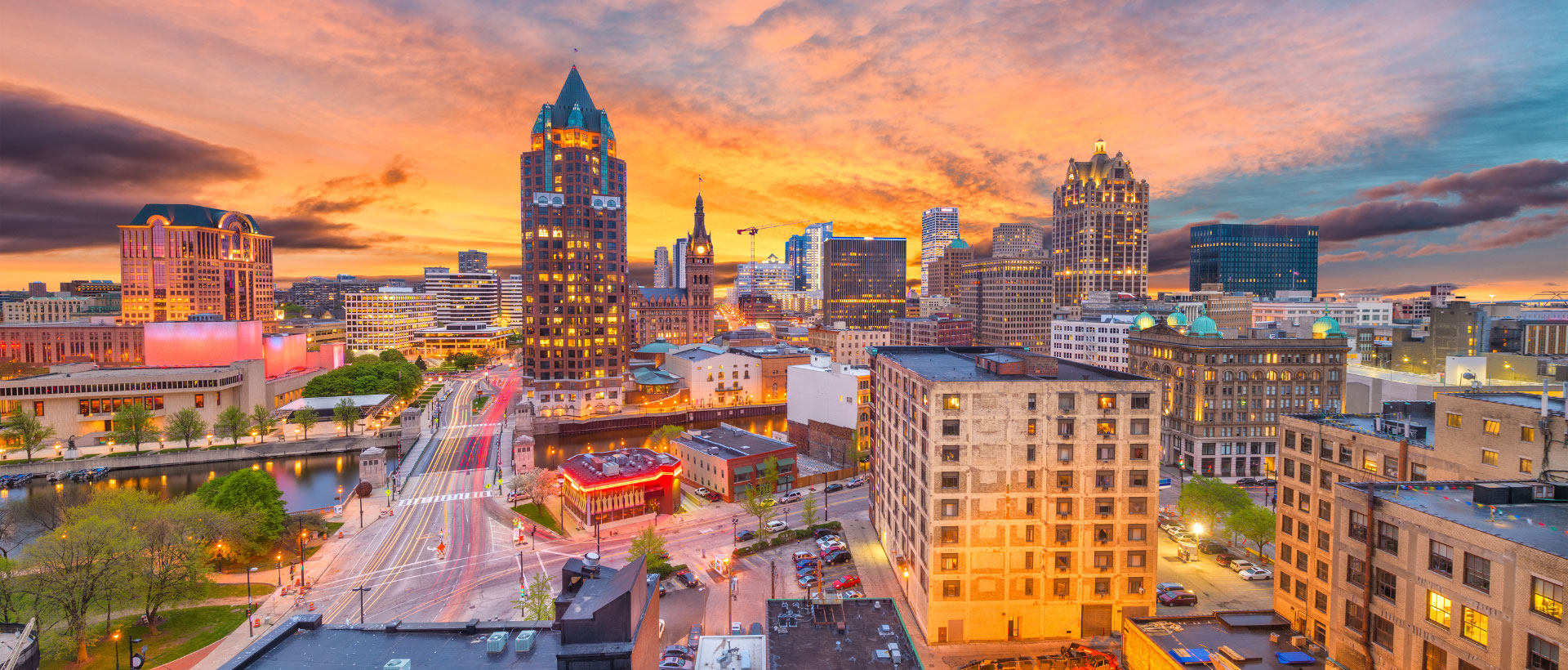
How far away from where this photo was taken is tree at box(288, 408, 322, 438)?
118m

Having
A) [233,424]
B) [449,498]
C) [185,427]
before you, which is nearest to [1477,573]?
[449,498]

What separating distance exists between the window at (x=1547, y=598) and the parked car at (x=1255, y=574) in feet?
128

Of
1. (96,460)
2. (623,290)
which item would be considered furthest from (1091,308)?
(96,460)

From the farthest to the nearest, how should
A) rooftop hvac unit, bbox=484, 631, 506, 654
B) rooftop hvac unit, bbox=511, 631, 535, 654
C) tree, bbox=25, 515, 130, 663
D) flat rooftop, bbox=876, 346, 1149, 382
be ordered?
1. flat rooftop, bbox=876, 346, 1149, 382
2. tree, bbox=25, 515, 130, 663
3. rooftop hvac unit, bbox=511, 631, 535, 654
4. rooftop hvac unit, bbox=484, 631, 506, 654

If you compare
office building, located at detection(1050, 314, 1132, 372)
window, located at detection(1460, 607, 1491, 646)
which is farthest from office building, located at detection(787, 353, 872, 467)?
window, located at detection(1460, 607, 1491, 646)

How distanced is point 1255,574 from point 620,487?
2347 inches

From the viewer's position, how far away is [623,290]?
155750 millimetres

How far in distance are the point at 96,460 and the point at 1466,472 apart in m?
156

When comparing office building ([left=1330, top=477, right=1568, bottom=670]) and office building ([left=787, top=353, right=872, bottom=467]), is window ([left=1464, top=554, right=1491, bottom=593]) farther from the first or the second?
office building ([left=787, top=353, right=872, bottom=467])

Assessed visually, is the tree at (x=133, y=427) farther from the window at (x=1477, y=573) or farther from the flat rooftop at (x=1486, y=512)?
the window at (x=1477, y=573)

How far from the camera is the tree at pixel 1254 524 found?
201ft

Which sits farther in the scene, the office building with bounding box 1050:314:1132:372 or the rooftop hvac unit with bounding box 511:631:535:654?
the office building with bounding box 1050:314:1132:372

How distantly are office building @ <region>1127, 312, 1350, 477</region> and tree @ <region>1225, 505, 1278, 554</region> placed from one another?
36125mm

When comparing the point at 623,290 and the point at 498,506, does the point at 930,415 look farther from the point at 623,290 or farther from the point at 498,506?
the point at 623,290
